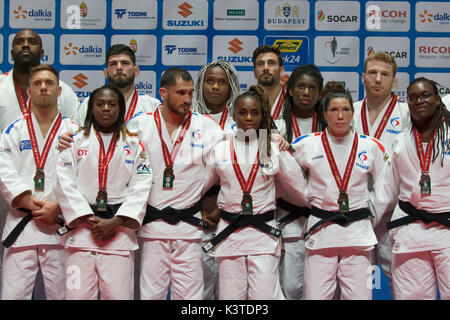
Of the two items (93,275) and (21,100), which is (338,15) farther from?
(93,275)

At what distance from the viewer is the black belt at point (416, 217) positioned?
13.1ft

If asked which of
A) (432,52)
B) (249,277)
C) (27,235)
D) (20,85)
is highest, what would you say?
(432,52)

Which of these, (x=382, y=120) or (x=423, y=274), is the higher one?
(x=382, y=120)

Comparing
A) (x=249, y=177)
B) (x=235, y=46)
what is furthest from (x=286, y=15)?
(x=249, y=177)

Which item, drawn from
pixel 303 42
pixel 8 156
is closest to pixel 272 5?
pixel 303 42

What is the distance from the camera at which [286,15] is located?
6074 mm

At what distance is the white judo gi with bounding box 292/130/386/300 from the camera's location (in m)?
4.07

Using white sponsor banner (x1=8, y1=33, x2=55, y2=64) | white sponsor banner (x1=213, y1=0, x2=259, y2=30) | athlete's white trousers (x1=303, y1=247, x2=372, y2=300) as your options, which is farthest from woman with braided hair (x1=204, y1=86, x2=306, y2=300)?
white sponsor banner (x1=8, y1=33, x2=55, y2=64)

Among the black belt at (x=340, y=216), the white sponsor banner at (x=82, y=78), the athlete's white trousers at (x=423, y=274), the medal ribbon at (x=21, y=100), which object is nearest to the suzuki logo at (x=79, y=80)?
the white sponsor banner at (x=82, y=78)

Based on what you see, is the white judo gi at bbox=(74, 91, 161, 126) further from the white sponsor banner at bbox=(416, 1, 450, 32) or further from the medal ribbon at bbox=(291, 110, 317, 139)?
the white sponsor banner at bbox=(416, 1, 450, 32)

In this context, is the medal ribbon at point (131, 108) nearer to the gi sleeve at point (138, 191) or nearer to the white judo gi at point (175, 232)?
the white judo gi at point (175, 232)

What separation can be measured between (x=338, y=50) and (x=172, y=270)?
10.7ft

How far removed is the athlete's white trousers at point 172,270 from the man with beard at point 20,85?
65.8 inches

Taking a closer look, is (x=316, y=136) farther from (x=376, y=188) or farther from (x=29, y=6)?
(x=29, y=6)
